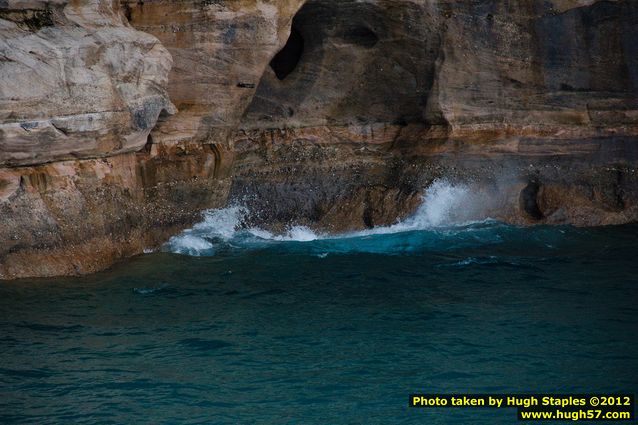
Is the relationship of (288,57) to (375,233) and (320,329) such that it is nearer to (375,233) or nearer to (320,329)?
(375,233)

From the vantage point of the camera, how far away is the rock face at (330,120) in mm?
13445

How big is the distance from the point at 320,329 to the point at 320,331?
0.06 meters

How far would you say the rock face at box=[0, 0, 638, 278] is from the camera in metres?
13.4

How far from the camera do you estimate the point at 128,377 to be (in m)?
9.97

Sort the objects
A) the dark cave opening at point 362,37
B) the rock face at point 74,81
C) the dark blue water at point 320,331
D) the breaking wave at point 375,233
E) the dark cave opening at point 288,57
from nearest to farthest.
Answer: the dark blue water at point 320,331, the rock face at point 74,81, the breaking wave at point 375,233, the dark cave opening at point 362,37, the dark cave opening at point 288,57

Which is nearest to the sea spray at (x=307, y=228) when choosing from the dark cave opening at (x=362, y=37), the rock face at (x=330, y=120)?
the rock face at (x=330, y=120)

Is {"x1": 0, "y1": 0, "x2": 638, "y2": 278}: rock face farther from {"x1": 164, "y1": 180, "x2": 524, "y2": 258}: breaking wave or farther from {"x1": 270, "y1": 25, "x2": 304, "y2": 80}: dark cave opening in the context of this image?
{"x1": 164, "y1": 180, "x2": 524, "y2": 258}: breaking wave

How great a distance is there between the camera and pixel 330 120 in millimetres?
16828

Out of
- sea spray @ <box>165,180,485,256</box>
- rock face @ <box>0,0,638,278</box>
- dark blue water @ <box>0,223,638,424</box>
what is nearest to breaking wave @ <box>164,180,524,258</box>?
sea spray @ <box>165,180,485,256</box>

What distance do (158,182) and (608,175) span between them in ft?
25.9

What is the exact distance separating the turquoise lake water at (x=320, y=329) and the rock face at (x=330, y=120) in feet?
3.07

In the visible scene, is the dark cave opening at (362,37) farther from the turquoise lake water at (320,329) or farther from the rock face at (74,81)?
the rock face at (74,81)

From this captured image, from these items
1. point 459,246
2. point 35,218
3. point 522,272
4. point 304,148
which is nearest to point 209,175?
point 304,148

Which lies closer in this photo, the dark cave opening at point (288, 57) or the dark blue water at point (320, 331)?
the dark blue water at point (320, 331)
